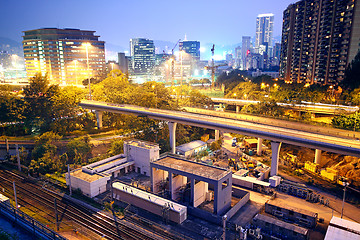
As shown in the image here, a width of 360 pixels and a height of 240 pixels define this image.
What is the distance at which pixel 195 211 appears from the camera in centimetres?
2664

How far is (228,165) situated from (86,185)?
20.5 m

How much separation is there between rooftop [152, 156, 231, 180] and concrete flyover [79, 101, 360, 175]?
30.5ft

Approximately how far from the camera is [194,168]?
2845 cm

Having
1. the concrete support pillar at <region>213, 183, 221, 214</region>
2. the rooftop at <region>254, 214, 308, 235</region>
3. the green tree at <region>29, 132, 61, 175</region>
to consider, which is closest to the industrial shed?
the concrete support pillar at <region>213, 183, 221, 214</region>

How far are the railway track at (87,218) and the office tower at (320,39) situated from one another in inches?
3227

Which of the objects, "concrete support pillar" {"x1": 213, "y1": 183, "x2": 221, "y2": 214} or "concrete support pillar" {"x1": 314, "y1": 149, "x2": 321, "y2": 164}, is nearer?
"concrete support pillar" {"x1": 213, "y1": 183, "x2": 221, "y2": 214}

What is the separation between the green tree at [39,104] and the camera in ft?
169

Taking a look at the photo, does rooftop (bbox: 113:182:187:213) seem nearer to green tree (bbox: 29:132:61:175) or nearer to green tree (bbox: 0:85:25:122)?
green tree (bbox: 29:132:61:175)

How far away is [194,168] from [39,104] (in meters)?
39.9

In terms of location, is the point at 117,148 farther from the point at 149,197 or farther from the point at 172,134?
the point at 149,197

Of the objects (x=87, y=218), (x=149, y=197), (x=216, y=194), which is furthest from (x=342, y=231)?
(x=87, y=218)

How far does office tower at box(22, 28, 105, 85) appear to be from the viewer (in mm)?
121062

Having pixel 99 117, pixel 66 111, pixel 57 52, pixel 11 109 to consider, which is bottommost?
pixel 99 117

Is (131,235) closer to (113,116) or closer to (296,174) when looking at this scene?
(296,174)
